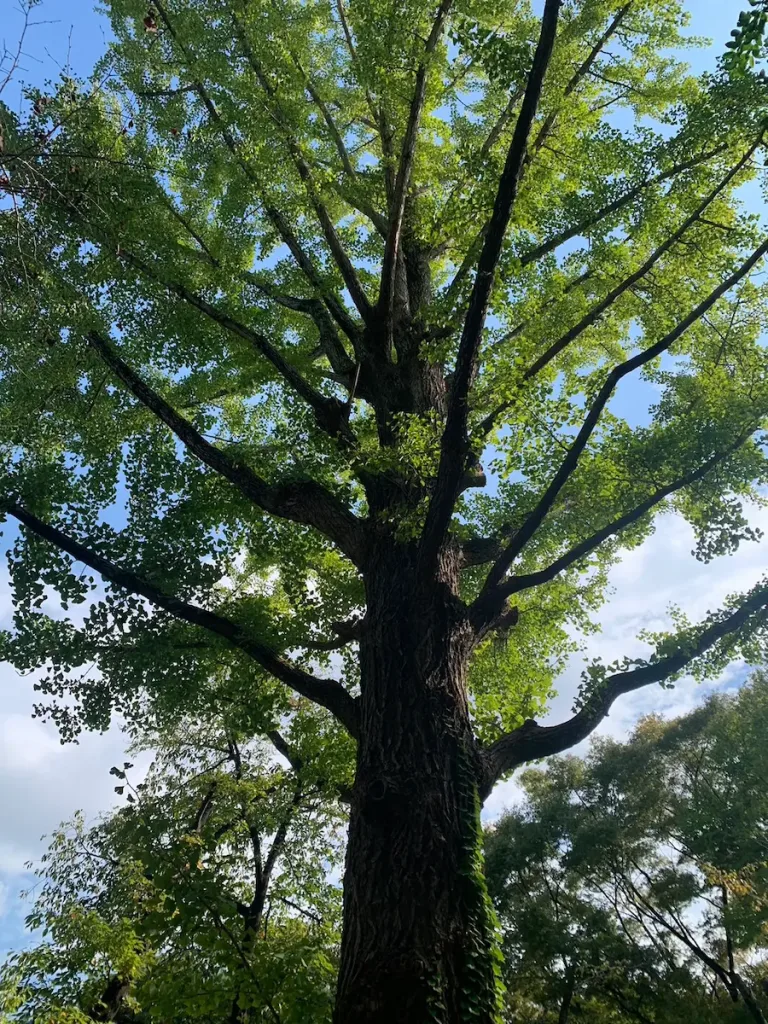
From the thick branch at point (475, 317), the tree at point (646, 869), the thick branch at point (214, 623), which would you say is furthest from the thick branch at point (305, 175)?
the tree at point (646, 869)

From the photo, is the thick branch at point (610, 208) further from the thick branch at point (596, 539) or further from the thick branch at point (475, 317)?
the thick branch at point (596, 539)

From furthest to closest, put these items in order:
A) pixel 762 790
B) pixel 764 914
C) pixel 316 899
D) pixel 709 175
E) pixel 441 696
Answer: pixel 762 790
pixel 764 914
pixel 316 899
pixel 709 175
pixel 441 696

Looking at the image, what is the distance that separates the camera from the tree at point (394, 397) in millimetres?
3535

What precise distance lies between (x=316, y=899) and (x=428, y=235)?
7.27 meters

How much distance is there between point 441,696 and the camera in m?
3.85

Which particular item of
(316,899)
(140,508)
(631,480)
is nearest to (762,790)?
(316,899)

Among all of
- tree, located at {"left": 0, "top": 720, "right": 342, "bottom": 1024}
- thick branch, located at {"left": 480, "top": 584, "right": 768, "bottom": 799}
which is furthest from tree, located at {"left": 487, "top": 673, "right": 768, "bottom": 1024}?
thick branch, located at {"left": 480, "top": 584, "right": 768, "bottom": 799}

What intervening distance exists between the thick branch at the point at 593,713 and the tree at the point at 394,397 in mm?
23

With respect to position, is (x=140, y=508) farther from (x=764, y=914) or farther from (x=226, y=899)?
(x=764, y=914)

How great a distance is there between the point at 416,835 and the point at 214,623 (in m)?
2.38

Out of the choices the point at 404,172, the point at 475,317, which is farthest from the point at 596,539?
the point at 404,172

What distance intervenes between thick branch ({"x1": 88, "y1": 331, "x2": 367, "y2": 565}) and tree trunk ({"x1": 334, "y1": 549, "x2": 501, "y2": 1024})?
876 millimetres

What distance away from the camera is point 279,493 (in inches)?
217

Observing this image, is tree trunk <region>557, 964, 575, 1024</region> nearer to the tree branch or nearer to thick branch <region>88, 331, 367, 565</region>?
thick branch <region>88, 331, 367, 565</region>
